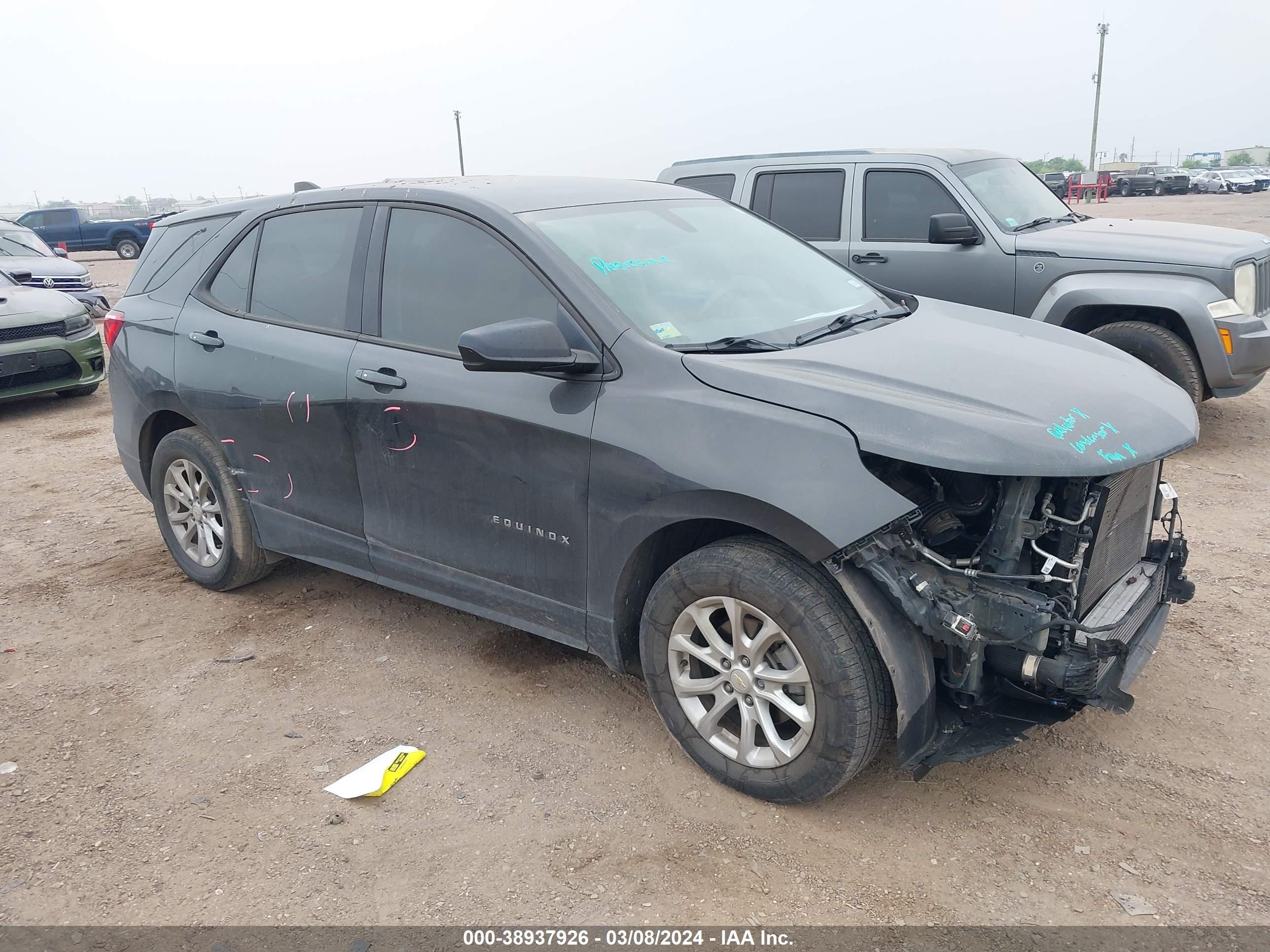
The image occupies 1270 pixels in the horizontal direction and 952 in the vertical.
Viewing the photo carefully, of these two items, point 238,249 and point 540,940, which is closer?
point 540,940

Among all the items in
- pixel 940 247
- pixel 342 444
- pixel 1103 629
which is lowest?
pixel 1103 629

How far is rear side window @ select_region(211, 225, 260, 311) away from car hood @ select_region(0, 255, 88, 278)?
9.13 meters

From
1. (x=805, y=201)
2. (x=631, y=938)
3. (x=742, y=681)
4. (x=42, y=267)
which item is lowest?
(x=631, y=938)

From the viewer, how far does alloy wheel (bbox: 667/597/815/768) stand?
9.51ft

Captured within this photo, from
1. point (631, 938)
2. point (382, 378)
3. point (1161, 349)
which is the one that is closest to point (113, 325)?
point (382, 378)

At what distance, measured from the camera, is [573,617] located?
337 cm

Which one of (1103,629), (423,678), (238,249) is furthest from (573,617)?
(238,249)

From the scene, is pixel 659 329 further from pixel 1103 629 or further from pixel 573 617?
pixel 1103 629

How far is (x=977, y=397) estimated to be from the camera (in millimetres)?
2852

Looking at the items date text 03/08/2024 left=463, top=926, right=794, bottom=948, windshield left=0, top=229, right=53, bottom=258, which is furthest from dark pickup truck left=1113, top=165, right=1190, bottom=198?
date text 03/08/2024 left=463, top=926, right=794, bottom=948

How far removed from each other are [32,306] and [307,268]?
258 inches

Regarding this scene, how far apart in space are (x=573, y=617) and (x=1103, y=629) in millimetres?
1644

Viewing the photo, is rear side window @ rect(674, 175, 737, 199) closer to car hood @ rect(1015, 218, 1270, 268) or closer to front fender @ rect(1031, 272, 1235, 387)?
car hood @ rect(1015, 218, 1270, 268)

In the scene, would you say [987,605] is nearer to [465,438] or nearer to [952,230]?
[465,438]
